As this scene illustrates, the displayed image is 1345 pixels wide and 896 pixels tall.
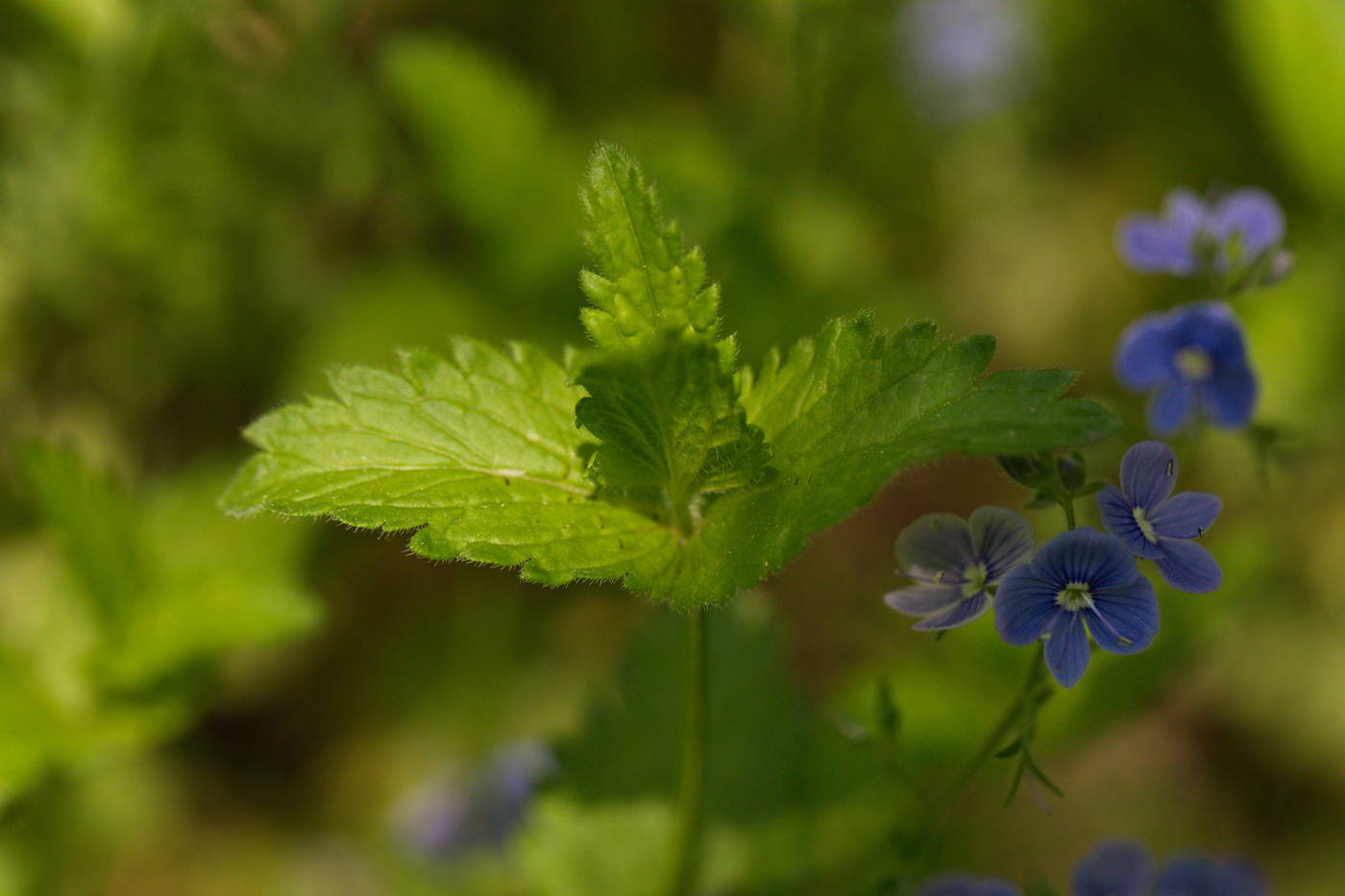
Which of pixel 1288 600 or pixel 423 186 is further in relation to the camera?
pixel 423 186

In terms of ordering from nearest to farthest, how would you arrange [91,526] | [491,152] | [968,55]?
[91,526] → [491,152] → [968,55]

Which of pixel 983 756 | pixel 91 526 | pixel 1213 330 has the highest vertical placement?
pixel 91 526

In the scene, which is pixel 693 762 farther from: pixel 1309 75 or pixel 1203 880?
pixel 1309 75

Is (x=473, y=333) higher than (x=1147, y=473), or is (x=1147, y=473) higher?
(x=473, y=333)

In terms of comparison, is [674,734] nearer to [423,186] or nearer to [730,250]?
[730,250]

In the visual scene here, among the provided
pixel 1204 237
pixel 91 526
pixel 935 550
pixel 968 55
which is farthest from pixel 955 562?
pixel 968 55

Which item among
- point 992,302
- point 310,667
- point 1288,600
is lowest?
point 1288,600

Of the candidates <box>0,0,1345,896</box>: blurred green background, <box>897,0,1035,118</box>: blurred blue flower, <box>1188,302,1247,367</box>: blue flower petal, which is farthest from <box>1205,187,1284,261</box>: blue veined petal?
<box>897,0,1035,118</box>: blurred blue flower

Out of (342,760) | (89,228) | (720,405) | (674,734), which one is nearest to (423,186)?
(89,228)
